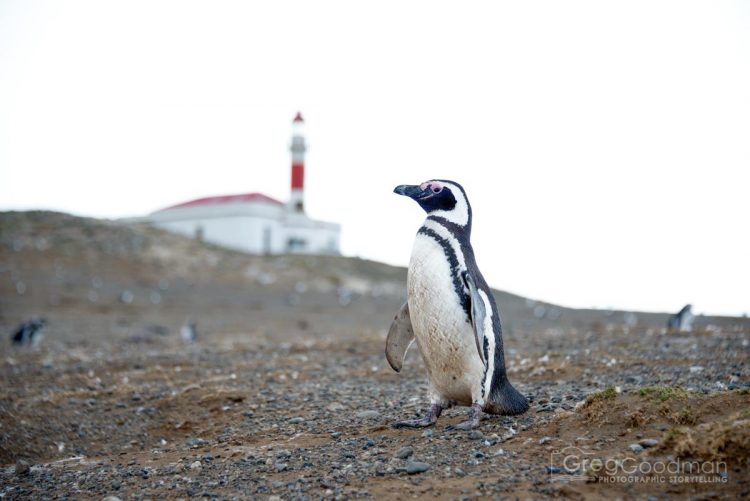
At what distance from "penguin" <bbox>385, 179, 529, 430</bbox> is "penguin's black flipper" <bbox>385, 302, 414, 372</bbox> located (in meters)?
0.39

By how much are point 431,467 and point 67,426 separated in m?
4.35

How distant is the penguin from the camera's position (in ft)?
15.9

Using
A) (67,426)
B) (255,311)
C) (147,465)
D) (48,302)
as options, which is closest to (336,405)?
(147,465)

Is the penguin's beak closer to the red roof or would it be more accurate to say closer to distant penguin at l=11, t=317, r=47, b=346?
distant penguin at l=11, t=317, r=47, b=346

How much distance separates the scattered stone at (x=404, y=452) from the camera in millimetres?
4367

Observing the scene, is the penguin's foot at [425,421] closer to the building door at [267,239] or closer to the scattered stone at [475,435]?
the scattered stone at [475,435]

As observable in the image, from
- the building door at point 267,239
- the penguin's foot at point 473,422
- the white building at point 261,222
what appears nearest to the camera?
the penguin's foot at point 473,422

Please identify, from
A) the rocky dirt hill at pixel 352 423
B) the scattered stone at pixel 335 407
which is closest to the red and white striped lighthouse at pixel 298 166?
the rocky dirt hill at pixel 352 423

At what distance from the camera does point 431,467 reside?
4.11 m

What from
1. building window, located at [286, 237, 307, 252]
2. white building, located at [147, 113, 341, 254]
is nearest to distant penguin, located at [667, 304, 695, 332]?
white building, located at [147, 113, 341, 254]

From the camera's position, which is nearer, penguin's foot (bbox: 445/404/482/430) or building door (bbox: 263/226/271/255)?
penguin's foot (bbox: 445/404/482/430)

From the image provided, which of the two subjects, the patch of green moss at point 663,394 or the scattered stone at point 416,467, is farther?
the patch of green moss at point 663,394

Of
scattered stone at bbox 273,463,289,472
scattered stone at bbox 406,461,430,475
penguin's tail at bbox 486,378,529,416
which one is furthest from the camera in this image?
penguin's tail at bbox 486,378,529,416

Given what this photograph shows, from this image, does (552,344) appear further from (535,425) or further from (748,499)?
(748,499)
